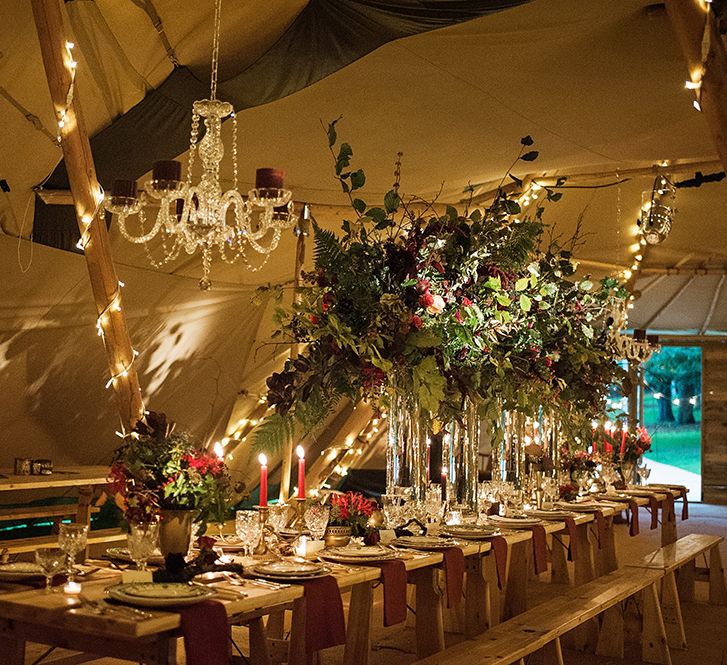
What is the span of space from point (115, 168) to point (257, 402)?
3.79 meters

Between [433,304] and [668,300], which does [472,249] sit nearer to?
[433,304]

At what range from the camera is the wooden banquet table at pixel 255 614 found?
8.16ft

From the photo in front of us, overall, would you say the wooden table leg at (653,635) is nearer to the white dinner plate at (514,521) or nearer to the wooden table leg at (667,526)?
the white dinner plate at (514,521)

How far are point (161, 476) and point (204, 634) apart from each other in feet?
1.72

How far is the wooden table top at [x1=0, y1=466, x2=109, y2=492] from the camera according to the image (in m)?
6.16

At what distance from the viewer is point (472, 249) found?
3.76 metres

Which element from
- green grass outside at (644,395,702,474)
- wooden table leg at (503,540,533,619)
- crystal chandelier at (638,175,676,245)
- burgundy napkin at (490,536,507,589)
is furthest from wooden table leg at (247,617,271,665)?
green grass outside at (644,395,702,474)

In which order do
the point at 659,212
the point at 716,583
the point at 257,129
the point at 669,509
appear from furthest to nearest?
1. the point at 659,212
2. the point at 669,509
3. the point at 716,583
4. the point at 257,129

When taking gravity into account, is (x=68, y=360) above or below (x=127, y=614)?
above

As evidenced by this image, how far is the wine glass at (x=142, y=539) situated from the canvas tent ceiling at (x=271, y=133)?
235cm


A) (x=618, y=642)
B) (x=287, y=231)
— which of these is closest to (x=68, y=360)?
(x=287, y=231)

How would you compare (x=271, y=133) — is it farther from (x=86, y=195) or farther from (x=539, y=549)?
(x=539, y=549)

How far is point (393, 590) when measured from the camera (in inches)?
134

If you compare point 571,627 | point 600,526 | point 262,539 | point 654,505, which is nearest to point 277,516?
point 262,539
